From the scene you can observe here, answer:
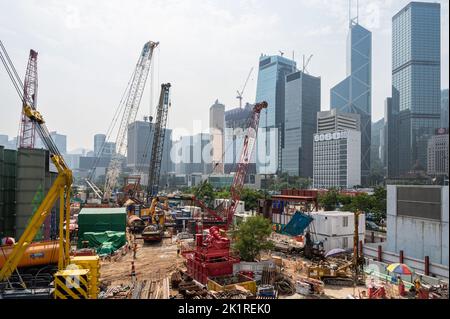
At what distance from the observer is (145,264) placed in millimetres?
26734

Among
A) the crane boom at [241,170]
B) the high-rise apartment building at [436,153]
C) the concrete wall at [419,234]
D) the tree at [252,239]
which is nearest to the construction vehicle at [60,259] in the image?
the tree at [252,239]

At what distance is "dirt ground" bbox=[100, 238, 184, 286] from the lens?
22.7 metres

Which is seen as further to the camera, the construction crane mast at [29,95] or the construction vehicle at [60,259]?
the construction crane mast at [29,95]

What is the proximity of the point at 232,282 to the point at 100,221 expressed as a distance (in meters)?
20.1

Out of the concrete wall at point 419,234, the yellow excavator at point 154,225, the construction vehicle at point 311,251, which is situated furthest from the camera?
the yellow excavator at point 154,225

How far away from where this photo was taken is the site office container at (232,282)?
18.7 metres

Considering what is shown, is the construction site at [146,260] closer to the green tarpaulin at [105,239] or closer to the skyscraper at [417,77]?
the green tarpaulin at [105,239]

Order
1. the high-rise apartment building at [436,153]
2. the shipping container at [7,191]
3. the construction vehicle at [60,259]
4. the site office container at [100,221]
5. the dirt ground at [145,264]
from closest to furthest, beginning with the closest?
1. the construction vehicle at [60,259]
2. the dirt ground at [145,264]
3. the shipping container at [7,191]
4. the site office container at [100,221]
5. the high-rise apartment building at [436,153]

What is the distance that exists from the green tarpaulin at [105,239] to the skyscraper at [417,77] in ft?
580

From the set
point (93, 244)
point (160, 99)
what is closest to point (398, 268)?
point (93, 244)

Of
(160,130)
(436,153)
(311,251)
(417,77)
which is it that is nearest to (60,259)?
(311,251)

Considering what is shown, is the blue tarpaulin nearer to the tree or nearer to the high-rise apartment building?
the tree

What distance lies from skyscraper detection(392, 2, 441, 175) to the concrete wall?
168m

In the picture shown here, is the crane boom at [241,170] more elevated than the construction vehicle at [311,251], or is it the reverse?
the crane boom at [241,170]
